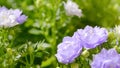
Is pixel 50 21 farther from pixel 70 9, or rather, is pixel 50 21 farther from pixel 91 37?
pixel 91 37

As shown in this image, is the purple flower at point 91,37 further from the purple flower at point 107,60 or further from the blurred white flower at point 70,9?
the blurred white flower at point 70,9

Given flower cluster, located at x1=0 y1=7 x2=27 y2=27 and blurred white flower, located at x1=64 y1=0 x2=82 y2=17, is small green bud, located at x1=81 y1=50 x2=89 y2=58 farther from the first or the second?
blurred white flower, located at x1=64 y1=0 x2=82 y2=17

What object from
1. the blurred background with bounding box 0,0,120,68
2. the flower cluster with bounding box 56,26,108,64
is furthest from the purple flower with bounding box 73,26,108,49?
the blurred background with bounding box 0,0,120,68

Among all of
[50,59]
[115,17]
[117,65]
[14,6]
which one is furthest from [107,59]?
[115,17]

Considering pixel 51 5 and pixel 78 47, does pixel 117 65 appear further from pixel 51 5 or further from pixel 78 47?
pixel 51 5

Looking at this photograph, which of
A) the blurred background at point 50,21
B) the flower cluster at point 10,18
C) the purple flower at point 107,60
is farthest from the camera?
the blurred background at point 50,21

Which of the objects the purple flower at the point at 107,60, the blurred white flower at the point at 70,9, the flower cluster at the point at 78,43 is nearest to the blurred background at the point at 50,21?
the blurred white flower at the point at 70,9

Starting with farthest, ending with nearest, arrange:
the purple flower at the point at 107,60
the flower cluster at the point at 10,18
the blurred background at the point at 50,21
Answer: the blurred background at the point at 50,21 → the flower cluster at the point at 10,18 → the purple flower at the point at 107,60
